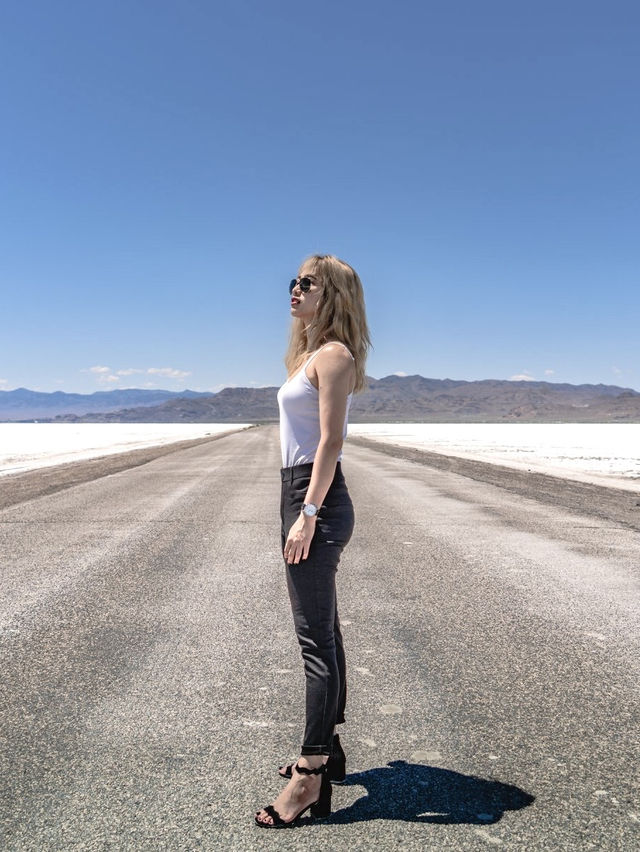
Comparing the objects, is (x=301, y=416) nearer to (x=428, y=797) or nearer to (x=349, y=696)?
(x=428, y=797)

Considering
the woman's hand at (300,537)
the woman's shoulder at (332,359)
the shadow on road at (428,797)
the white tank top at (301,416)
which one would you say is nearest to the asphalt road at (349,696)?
the shadow on road at (428,797)

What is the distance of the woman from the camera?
8.17 ft

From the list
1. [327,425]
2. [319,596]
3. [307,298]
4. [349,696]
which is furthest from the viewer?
[349,696]

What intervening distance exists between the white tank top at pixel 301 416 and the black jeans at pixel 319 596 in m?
0.06

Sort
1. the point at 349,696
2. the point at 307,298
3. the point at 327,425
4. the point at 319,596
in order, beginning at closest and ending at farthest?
the point at 327,425
the point at 319,596
the point at 307,298
the point at 349,696

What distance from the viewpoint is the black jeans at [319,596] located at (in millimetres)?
2572

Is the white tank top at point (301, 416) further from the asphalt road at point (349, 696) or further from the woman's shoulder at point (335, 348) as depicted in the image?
the asphalt road at point (349, 696)

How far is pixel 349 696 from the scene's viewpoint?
3.68m

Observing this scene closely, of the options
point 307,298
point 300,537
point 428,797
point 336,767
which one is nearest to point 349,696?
point 336,767

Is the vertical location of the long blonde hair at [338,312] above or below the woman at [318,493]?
above

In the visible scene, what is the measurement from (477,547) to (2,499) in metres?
9.76

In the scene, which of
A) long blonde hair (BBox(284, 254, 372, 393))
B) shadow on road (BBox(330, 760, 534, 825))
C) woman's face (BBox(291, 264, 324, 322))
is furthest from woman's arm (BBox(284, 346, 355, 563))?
shadow on road (BBox(330, 760, 534, 825))

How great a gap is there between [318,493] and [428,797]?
51.1 inches

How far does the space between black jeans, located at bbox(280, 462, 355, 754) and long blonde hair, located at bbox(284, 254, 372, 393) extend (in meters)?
0.48
